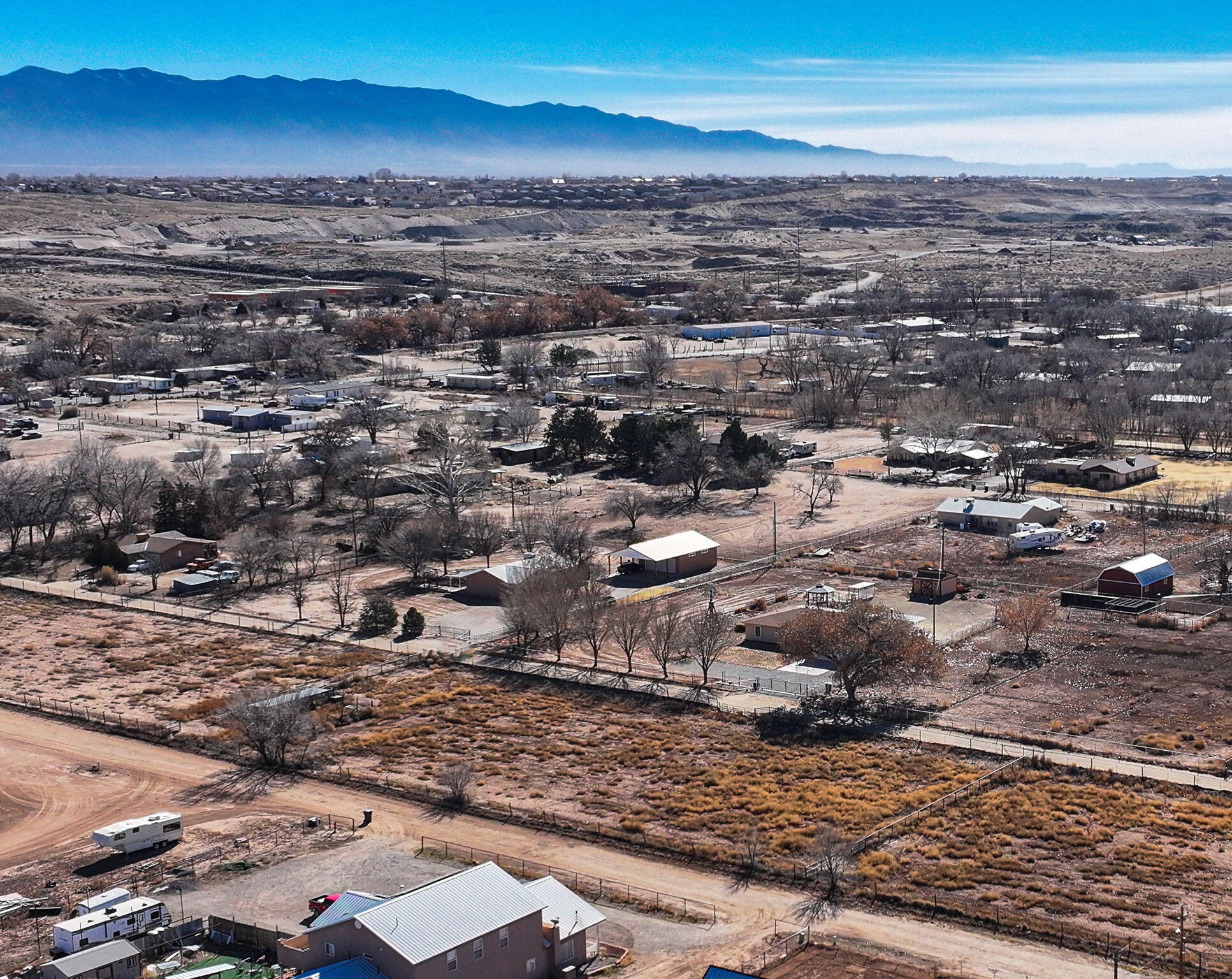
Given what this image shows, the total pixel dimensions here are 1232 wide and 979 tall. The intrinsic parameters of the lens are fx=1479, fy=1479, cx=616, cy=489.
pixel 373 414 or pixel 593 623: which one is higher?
pixel 373 414

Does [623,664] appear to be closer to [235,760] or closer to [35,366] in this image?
[235,760]

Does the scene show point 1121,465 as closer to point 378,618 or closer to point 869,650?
point 869,650

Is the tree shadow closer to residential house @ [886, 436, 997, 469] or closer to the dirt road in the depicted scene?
the dirt road

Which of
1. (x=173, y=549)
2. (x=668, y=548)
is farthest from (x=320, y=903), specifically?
(x=173, y=549)

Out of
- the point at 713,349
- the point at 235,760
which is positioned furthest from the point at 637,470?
the point at 713,349

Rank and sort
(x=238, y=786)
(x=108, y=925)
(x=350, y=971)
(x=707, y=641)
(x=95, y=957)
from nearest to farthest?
(x=350, y=971), (x=95, y=957), (x=108, y=925), (x=238, y=786), (x=707, y=641)

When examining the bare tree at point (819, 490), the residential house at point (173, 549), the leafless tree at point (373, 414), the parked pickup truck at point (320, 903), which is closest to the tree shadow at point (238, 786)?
the parked pickup truck at point (320, 903)
